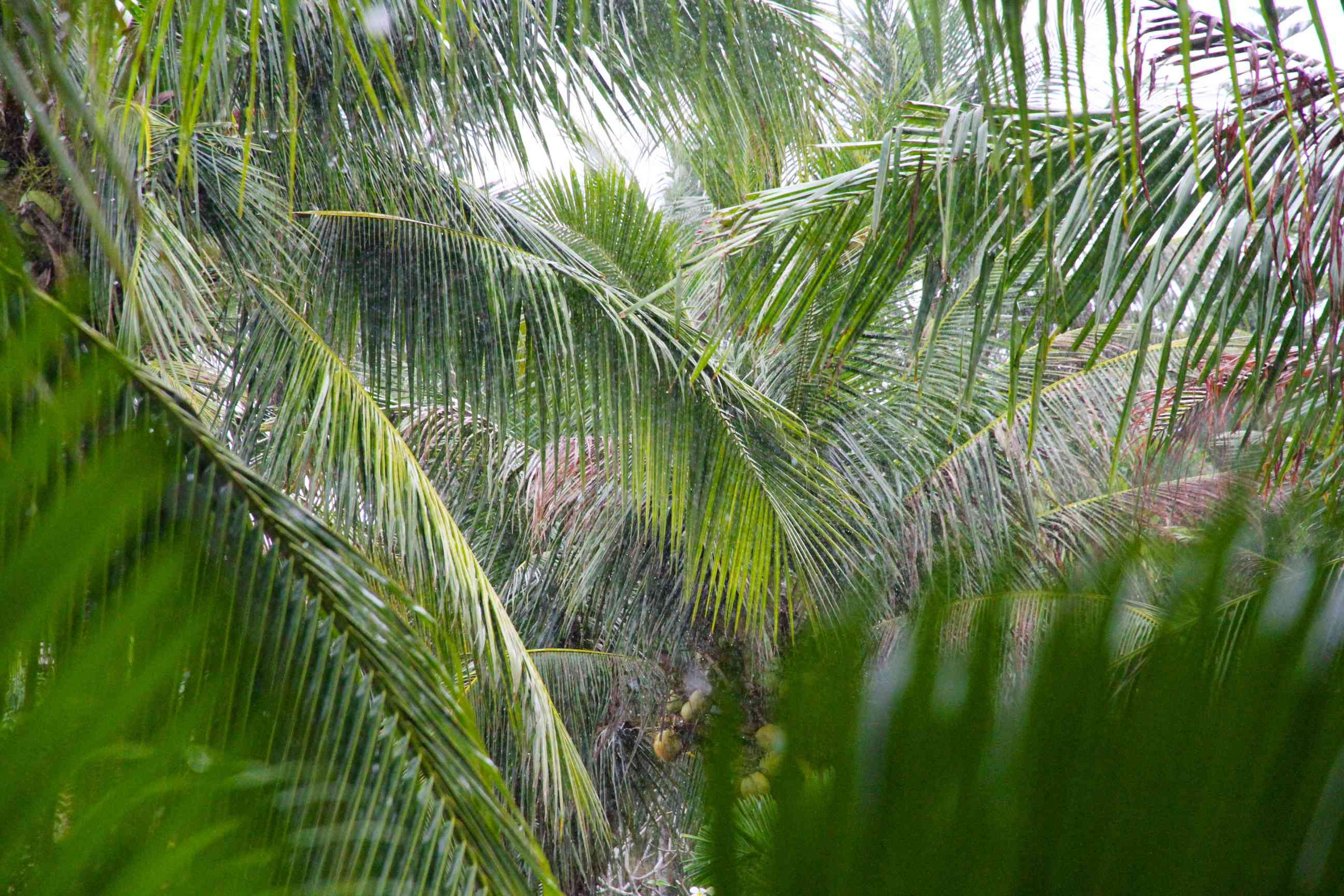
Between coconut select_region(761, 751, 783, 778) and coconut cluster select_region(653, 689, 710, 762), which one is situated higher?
coconut select_region(761, 751, 783, 778)

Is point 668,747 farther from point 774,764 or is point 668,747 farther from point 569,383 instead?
point 774,764

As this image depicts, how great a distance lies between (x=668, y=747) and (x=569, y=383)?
10.1 ft

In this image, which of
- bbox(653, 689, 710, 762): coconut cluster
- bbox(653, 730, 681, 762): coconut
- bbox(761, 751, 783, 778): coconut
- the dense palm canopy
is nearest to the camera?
bbox(761, 751, 783, 778): coconut

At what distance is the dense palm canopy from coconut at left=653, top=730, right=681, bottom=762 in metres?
0.03

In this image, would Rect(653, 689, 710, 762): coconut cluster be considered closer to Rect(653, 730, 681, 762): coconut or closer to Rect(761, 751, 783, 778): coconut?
Rect(653, 730, 681, 762): coconut

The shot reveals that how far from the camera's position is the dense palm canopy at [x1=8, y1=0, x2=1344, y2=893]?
0.70m

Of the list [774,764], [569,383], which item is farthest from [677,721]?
[774,764]

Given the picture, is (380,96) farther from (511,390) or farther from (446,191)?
(511,390)

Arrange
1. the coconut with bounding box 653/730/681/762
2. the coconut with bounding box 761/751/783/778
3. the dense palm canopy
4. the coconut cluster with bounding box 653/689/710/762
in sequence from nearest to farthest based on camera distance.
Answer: the coconut with bounding box 761/751/783/778 < the dense palm canopy < the coconut cluster with bounding box 653/689/710/762 < the coconut with bounding box 653/730/681/762

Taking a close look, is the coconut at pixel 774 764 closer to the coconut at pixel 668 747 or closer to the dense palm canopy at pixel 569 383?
the dense palm canopy at pixel 569 383

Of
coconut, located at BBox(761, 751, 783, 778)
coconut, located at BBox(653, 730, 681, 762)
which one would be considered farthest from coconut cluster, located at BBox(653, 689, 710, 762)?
coconut, located at BBox(761, 751, 783, 778)

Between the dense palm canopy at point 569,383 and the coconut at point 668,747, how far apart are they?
34 millimetres

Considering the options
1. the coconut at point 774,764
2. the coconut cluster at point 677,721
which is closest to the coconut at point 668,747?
the coconut cluster at point 677,721

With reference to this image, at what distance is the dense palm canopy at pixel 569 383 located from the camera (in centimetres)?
70
